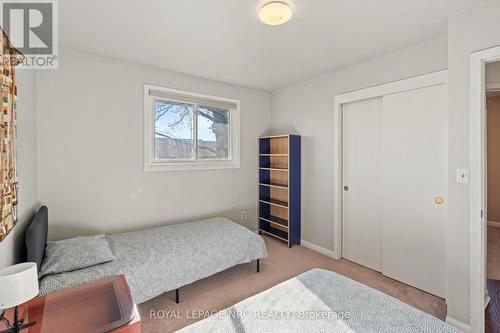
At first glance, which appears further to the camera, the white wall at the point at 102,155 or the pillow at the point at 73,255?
the white wall at the point at 102,155

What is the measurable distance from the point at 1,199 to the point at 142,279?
47.6 inches

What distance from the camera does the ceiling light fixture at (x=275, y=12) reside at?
5.67 feet

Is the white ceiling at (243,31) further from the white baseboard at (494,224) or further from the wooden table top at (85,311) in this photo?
the white baseboard at (494,224)

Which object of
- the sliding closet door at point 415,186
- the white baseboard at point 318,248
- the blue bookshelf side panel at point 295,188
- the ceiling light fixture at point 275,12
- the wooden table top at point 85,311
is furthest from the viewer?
the blue bookshelf side panel at point 295,188

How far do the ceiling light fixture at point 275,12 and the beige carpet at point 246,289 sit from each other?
2.51 m

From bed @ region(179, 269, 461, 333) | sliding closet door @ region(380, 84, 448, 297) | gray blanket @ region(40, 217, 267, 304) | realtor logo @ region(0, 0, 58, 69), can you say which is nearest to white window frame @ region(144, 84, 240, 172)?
gray blanket @ region(40, 217, 267, 304)

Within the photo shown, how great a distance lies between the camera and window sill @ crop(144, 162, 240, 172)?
3117 mm

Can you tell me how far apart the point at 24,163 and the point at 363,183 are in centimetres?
347

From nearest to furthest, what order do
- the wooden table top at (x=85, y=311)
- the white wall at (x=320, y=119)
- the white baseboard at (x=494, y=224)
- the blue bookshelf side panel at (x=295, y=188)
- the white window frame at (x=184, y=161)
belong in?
the wooden table top at (x=85, y=311) < the white wall at (x=320, y=119) < the white window frame at (x=184, y=161) < the blue bookshelf side panel at (x=295, y=188) < the white baseboard at (x=494, y=224)

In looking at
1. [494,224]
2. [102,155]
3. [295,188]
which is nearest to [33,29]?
[102,155]

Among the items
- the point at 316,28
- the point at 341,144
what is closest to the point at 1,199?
the point at 316,28

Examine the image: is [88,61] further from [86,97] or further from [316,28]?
[316,28]

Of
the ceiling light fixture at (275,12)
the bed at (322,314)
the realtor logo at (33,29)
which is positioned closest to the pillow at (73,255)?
the bed at (322,314)

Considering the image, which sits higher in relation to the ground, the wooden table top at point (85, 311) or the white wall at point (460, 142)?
the white wall at point (460, 142)
